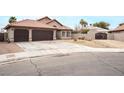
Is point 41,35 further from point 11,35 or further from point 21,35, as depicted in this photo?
point 11,35

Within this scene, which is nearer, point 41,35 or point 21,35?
point 21,35

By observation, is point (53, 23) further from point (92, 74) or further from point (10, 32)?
point (92, 74)

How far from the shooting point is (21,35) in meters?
29.4

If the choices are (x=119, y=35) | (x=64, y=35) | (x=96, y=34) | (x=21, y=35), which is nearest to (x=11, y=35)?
(x=21, y=35)

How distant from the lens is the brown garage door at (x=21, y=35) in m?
28.7

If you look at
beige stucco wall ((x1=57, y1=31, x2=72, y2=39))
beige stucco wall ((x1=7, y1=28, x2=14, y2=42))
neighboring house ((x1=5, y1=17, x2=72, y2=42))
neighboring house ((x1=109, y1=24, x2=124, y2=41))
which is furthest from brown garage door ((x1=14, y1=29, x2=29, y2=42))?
neighboring house ((x1=109, y1=24, x2=124, y2=41))

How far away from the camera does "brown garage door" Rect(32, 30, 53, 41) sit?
30709mm

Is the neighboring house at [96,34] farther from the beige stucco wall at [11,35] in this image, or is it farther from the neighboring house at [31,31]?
the beige stucco wall at [11,35]

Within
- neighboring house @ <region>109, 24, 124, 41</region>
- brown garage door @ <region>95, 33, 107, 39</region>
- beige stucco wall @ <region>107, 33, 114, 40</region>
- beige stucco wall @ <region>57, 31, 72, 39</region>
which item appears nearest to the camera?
neighboring house @ <region>109, 24, 124, 41</region>

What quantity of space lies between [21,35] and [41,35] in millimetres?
3657

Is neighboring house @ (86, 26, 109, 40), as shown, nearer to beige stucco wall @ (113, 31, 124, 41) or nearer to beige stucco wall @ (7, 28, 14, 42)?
beige stucco wall @ (113, 31, 124, 41)

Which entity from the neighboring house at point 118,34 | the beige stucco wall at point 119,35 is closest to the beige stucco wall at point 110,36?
the neighboring house at point 118,34

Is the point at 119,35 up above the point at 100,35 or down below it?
below
